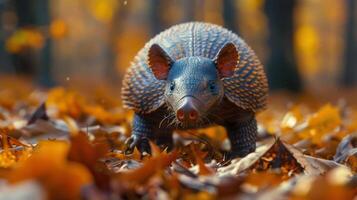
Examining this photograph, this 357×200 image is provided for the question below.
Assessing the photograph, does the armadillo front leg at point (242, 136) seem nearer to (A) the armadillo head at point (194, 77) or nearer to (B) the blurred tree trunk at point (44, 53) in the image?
(A) the armadillo head at point (194, 77)

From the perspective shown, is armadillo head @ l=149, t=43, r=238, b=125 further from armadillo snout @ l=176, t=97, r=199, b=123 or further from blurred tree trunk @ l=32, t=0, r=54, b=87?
blurred tree trunk @ l=32, t=0, r=54, b=87

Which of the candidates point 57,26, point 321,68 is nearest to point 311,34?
point 321,68

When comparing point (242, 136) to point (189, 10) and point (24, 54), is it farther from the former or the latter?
point (24, 54)

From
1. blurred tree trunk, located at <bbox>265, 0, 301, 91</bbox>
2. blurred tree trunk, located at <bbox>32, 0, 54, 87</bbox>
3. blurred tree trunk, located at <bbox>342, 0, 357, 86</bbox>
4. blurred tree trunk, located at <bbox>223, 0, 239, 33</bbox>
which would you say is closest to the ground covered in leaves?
blurred tree trunk, located at <bbox>32, 0, 54, 87</bbox>

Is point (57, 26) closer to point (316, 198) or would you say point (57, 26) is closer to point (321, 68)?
point (316, 198)

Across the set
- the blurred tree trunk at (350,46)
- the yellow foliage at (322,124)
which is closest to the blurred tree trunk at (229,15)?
the blurred tree trunk at (350,46)

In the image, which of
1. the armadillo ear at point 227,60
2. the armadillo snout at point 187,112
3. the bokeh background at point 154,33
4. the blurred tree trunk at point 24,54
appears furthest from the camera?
the blurred tree trunk at point 24,54

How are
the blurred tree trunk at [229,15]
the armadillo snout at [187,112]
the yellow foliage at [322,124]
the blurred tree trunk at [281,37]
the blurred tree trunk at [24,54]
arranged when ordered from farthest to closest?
the blurred tree trunk at [24,54] < the blurred tree trunk at [229,15] < the blurred tree trunk at [281,37] < the yellow foliage at [322,124] < the armadillo snout at [187,112]
